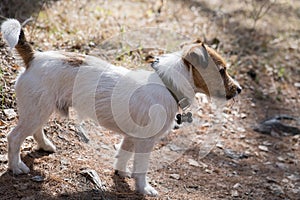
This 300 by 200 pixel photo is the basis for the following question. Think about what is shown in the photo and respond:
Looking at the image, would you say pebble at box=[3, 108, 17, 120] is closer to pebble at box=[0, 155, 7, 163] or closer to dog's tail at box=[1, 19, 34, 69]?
pebble at box=[0, 155, 7, 163]

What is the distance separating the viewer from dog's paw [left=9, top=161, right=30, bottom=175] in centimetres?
385

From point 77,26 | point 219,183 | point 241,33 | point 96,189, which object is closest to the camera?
point 96,189

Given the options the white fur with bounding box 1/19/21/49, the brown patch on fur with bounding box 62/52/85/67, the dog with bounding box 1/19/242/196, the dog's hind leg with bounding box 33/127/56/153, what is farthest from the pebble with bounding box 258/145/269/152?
the white fur with bounding box 1/19/21/49

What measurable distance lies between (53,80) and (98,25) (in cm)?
353

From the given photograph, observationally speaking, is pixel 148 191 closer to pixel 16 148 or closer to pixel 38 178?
pixel 38 178

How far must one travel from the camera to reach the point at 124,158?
4.32 meters

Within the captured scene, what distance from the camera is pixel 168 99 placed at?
153 inches

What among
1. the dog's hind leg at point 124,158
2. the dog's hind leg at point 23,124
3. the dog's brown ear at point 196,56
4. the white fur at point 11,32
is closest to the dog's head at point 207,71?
the dog's brown ear at point 196,56

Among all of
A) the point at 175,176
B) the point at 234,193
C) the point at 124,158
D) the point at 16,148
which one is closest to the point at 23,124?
the point at 16,148

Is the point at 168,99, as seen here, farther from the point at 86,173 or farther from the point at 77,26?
the point at 77,26

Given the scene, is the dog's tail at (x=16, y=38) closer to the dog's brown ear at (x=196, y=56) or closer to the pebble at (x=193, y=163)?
the dog's brown ear at (x=196, y=56)

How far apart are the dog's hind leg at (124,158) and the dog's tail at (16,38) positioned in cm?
123

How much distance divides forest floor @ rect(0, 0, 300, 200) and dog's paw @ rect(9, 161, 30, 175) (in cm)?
5

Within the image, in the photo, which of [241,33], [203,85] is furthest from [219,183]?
[241,33]
